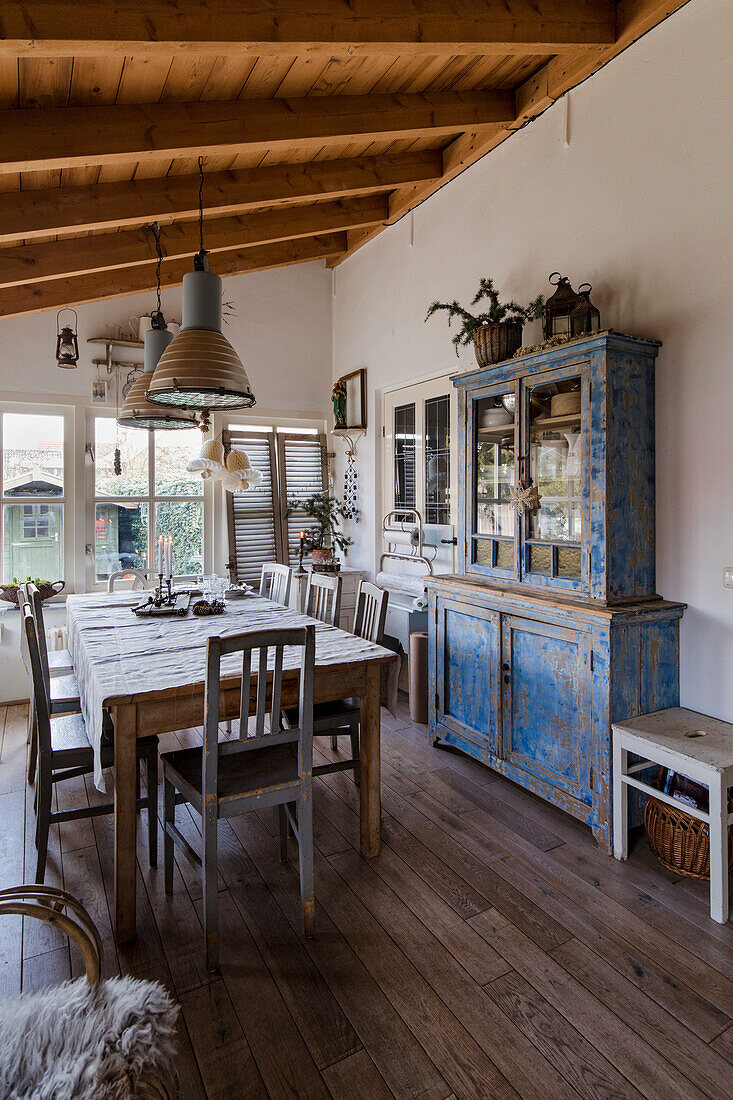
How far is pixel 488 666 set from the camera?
3186 millimetres

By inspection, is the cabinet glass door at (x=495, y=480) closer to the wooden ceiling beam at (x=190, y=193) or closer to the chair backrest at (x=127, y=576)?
the wooden ceiling beam at (x=190, y=193)

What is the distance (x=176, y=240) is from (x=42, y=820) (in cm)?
338

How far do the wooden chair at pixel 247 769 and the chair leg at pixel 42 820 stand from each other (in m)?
0.47

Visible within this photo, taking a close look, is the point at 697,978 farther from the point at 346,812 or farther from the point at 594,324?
the point at 594,324

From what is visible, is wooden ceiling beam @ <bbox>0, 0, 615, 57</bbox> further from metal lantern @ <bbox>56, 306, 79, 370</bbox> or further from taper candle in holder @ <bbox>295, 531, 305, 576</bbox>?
taper candle in holder @ <bbox>295, 531, 305, 576</bbox>

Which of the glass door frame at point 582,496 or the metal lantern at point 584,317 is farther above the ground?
the metal lantern at point 584,317

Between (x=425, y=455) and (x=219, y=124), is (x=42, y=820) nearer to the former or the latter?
(x=219, y=124)

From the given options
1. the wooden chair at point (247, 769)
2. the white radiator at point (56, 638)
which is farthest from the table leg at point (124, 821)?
the white radiator at point (56, 638)

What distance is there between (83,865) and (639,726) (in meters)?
2.26

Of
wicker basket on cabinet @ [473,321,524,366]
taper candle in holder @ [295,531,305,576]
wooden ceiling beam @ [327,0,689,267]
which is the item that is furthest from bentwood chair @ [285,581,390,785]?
wooden ceiling beam @ [327,0,689,267]

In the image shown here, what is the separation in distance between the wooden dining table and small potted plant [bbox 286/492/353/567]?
2.14 m

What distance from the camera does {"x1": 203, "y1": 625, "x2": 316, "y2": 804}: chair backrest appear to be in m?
1.89

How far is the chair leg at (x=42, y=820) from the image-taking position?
2354 mm

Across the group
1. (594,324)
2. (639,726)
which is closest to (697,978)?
(639,726)
